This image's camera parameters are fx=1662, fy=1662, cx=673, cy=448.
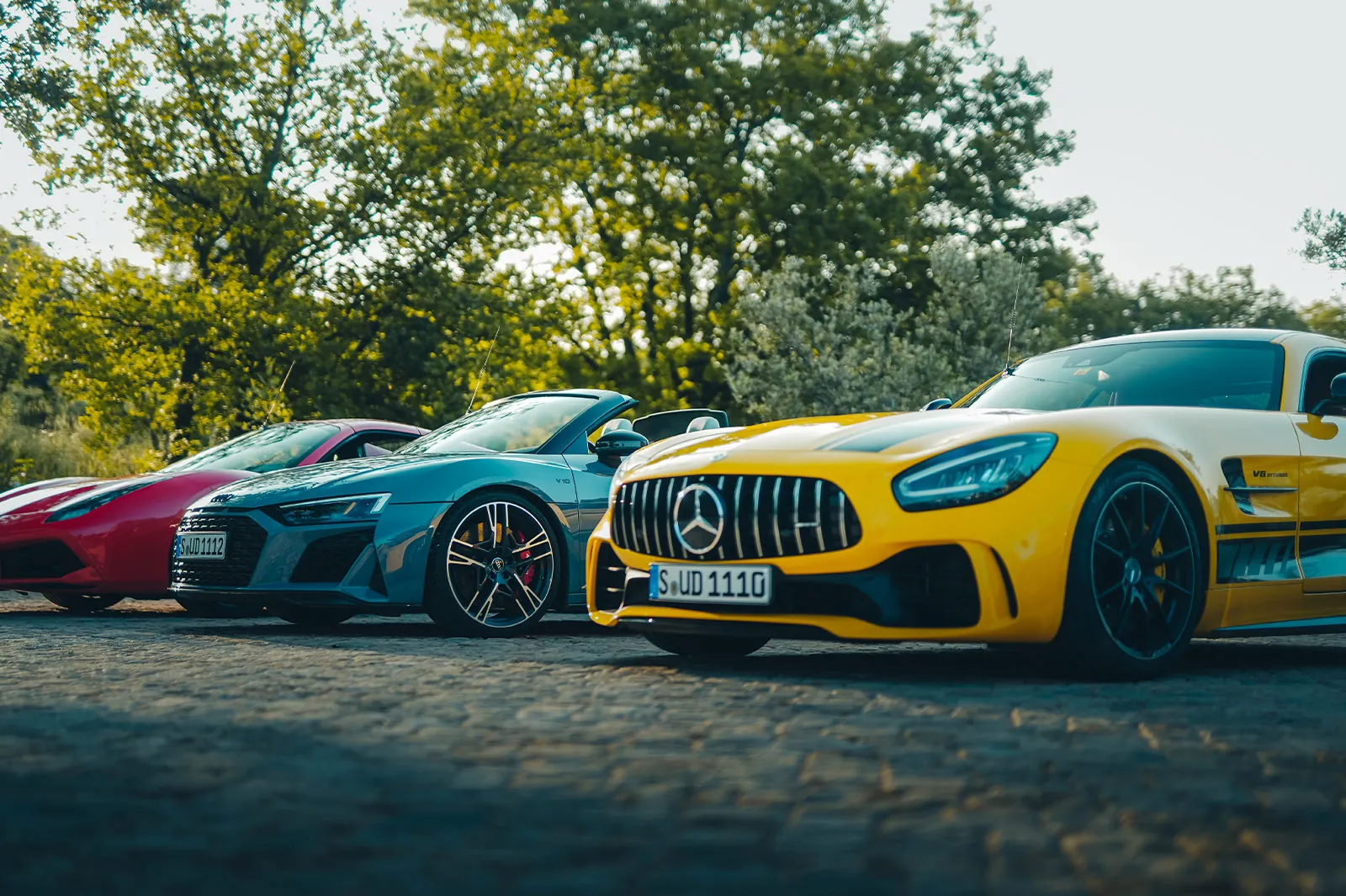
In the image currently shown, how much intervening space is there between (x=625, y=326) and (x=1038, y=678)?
38446 millimetres

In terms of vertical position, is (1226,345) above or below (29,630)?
above

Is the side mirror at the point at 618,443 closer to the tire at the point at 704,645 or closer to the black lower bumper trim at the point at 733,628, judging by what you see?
the tire at the point at 704,645

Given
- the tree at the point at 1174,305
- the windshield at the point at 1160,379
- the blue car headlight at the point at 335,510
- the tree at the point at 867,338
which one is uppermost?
the tree at the point at 1174,305

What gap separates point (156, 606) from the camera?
13.0 metres

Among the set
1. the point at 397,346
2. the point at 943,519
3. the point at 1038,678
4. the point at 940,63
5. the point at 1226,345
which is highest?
the point at 940,63

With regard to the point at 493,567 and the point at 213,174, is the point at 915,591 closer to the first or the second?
the point at 493,567

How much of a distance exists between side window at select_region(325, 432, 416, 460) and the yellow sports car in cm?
486

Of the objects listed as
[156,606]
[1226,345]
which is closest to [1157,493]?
[1226,345]

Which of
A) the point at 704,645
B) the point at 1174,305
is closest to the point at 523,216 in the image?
the point at 704,645

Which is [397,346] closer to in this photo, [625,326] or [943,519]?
[625,326]

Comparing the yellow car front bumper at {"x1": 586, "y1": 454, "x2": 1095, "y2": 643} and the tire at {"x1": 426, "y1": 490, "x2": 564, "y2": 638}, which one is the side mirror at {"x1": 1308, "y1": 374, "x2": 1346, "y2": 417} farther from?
the tire at {"x1": 426, "y1": 490, "x2": 564, "y2": 638}

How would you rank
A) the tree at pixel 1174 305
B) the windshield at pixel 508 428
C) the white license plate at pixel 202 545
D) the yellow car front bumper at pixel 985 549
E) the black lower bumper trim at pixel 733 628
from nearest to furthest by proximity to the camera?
the yellow car front bumper at pixel 985 549 → the black lower bumper trim at pixel 733 628 → the white license plate at pixel 202 545 → the windshield at pixel 508 428 → the tree at pixel 1174 305

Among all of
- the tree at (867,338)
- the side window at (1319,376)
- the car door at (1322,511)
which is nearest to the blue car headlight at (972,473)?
the car door at (1322,511)

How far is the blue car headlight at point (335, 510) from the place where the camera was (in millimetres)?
8805
